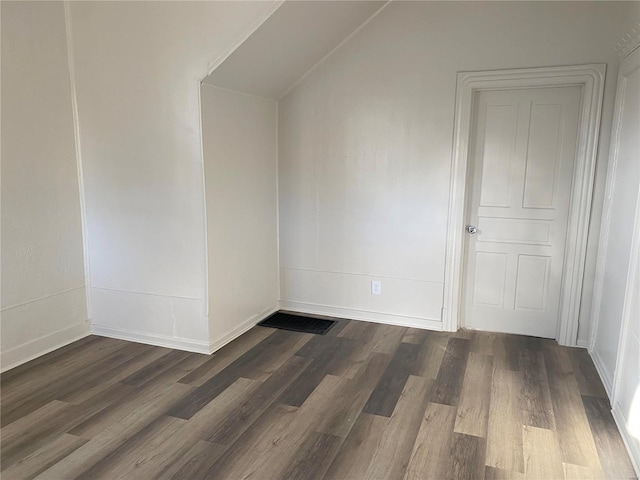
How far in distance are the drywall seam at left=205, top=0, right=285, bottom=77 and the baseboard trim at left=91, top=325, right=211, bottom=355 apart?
185 centimetres

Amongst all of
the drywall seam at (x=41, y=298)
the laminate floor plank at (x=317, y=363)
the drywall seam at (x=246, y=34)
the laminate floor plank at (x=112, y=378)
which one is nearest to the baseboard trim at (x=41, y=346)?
the drywall seam at (x=41, y=298)

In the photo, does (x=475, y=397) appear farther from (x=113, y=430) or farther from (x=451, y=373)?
(x=113, y=430)

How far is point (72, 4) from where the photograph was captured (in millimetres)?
3223

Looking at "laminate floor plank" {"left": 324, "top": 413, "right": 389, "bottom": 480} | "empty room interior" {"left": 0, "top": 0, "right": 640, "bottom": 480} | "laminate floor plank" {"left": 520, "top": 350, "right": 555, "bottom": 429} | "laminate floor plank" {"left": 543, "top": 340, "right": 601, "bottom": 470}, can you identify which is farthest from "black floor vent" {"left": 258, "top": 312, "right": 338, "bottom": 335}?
"laminate floor plank" {"left": 543, "top": 340, "right": 601, "bottom": 470}

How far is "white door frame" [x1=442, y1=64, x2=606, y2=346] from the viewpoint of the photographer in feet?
10.3

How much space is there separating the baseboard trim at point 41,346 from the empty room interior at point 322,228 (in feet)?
0.06

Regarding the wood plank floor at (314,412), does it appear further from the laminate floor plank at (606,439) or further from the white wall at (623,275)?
the white wall at (623,275)

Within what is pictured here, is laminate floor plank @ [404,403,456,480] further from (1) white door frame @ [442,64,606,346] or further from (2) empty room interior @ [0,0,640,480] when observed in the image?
(1) white door frame @ [442,64,606,346]

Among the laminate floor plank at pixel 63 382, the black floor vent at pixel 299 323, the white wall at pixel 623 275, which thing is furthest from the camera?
the black floor vent at pixel 299 323

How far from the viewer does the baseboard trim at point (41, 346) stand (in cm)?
306

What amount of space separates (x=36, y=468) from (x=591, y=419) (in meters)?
2.81

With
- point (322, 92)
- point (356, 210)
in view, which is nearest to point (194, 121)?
point (322, 92)

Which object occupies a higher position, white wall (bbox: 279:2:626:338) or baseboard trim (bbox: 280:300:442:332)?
white wall (bbox: 279:2:626:338)

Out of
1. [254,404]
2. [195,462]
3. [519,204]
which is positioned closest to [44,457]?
[195,462]
